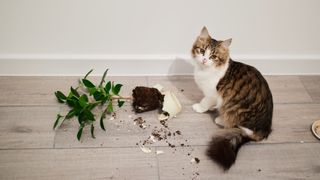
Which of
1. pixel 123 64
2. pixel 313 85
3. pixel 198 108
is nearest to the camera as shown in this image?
pixel 198 108

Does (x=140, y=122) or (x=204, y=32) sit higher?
(x=204, y=32)

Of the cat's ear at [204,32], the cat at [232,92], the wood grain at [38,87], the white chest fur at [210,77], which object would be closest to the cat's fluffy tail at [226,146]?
the cat at [232,92]

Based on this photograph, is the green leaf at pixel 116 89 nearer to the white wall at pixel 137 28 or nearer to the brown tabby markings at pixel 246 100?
the white wall at pixel 137 28

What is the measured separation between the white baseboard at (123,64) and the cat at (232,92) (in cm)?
32

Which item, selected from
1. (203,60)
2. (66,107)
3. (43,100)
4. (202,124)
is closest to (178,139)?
(202,124)

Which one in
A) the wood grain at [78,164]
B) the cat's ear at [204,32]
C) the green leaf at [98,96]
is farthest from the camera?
the green leaf at [98,96]

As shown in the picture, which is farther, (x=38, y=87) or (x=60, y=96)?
(x=38, y=87)

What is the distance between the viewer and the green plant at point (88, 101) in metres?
1.47

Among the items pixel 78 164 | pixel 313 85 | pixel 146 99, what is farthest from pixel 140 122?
pixel 313 85

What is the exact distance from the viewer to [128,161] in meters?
1.41

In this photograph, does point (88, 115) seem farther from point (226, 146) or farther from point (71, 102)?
point (226, 146)

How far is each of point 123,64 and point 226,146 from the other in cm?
66

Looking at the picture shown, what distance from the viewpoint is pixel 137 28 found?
1659 mm

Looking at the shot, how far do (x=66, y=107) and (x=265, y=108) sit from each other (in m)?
0.82
